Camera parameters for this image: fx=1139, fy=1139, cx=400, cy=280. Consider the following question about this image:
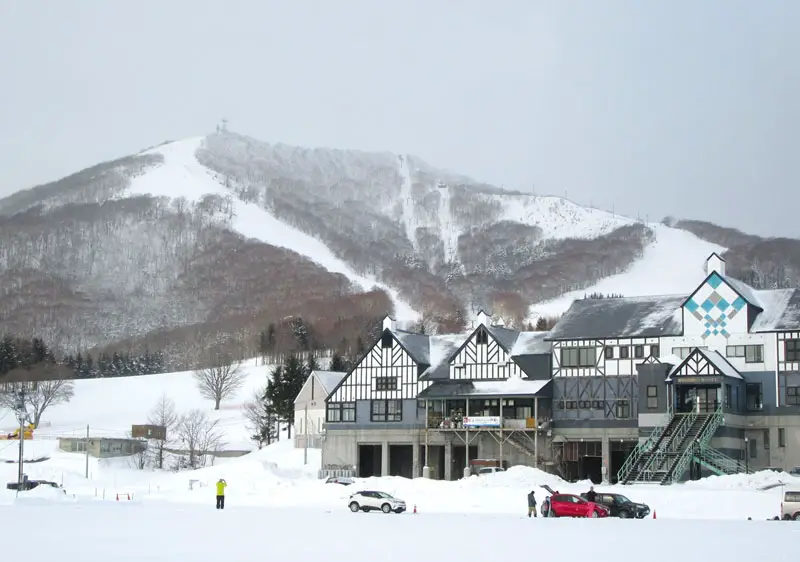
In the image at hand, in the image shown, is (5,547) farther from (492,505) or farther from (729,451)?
(729,451)

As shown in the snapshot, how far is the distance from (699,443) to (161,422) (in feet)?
206

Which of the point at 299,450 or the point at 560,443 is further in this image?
the point at 299,450

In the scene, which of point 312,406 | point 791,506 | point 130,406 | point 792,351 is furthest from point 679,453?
point 130,406

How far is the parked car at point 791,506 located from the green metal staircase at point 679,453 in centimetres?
1870

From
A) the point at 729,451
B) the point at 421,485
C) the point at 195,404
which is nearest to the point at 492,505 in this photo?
the point at 421,485

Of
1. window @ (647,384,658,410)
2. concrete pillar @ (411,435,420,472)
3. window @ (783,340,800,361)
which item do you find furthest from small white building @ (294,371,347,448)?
window @ (783,340,800,361)

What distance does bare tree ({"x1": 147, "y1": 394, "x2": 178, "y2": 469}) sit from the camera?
9424 centimetres

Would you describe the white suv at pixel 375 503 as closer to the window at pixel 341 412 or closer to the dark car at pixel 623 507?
the dark car at pixel 623 507

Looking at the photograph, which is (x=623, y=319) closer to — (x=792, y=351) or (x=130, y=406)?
(x=792, y=351)

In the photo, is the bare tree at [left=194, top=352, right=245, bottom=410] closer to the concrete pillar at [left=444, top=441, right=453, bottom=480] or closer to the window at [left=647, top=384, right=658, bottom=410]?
the concrete pillar at [left=444, top=441, right=453, bottom=480]

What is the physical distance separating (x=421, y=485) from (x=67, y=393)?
85.3 m

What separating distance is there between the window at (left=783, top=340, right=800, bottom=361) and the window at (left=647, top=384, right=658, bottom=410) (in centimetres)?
791

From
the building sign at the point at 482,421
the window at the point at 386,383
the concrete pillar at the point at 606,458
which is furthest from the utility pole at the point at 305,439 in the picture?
the concrete pillar at the point at 606,458

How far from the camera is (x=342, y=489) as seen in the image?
2218 inches
